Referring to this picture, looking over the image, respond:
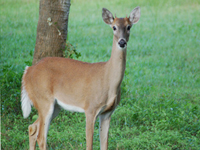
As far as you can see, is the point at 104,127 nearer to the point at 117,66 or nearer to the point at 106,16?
the point at 117,66

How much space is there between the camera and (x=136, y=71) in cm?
921

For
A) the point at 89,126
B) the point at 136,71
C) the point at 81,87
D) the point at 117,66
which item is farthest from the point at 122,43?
the point at 136,71

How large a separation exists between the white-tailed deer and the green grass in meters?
0.64

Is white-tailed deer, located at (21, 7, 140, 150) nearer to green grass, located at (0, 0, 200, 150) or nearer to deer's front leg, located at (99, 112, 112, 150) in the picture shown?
deer's front leg, located at (99, 112, 112, 150)

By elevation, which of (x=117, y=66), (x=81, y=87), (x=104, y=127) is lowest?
(x=104, y=127)

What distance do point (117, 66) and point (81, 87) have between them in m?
0.64

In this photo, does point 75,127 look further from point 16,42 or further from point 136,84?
point 16,42

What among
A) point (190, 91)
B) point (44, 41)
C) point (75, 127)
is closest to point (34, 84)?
point (75, 127)

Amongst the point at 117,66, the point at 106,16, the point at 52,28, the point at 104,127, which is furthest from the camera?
the point at 52,28

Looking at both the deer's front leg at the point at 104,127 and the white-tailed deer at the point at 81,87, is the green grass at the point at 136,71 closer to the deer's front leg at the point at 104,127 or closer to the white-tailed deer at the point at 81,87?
the deer's front leg at the point at 104,127

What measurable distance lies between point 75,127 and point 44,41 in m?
1.78

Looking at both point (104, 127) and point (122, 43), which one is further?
point (104, 127)

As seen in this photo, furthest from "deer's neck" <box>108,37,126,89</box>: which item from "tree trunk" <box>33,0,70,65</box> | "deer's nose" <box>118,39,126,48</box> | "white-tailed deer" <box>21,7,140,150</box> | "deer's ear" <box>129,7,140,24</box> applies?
"tree trunk" <box>33,0,70,65</box>

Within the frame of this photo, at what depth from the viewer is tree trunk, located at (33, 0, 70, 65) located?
21.6ft
